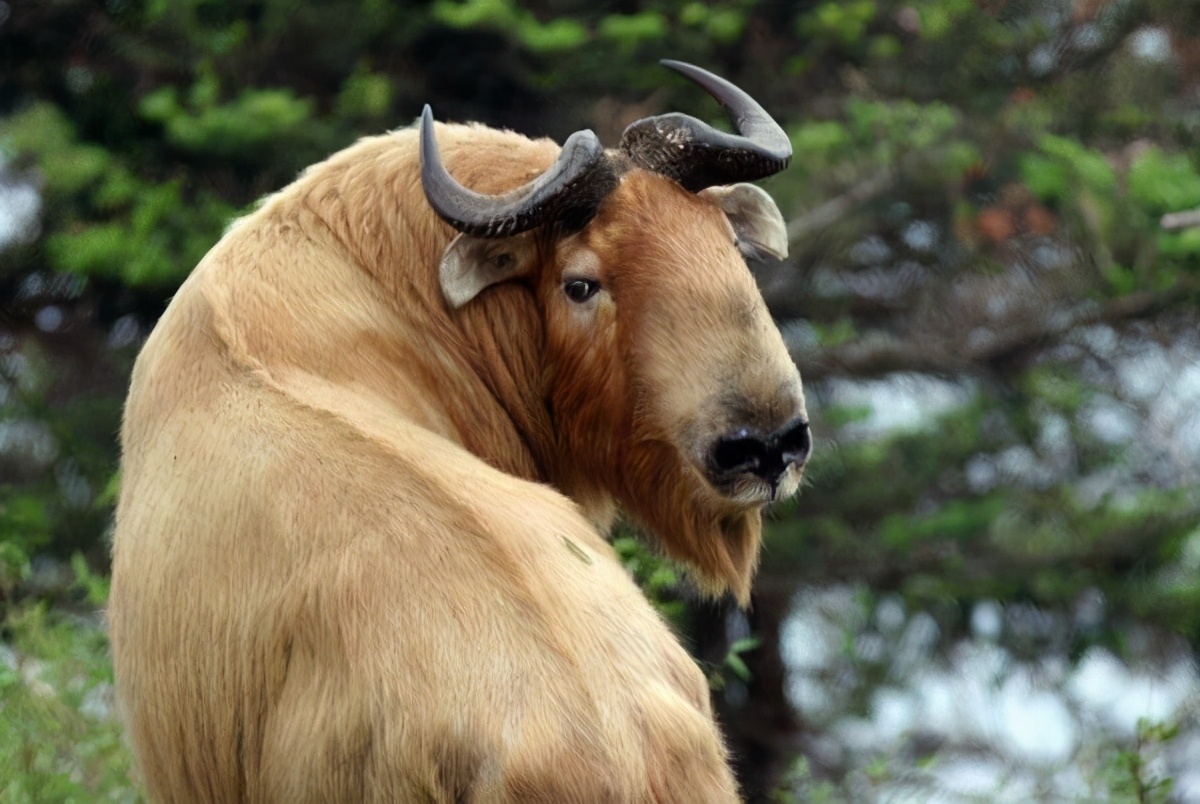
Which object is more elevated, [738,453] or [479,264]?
[479,264]

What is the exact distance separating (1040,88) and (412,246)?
→ 780 cm

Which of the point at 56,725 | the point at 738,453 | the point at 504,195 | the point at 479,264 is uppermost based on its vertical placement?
the point at 504,195

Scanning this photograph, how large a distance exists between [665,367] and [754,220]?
1001 millimetres

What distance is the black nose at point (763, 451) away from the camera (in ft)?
14.8

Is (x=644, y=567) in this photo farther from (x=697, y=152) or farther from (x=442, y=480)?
(x=442, y=480)

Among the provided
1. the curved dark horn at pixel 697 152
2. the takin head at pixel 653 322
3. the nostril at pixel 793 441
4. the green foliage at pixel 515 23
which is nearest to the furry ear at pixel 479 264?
the takin head at pixel 653 322

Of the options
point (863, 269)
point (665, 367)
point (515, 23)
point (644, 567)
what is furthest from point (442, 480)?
point (863, 269)

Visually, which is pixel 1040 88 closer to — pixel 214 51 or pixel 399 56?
pixel 399 56

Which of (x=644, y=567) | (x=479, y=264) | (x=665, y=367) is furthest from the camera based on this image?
(x=644, y=567)

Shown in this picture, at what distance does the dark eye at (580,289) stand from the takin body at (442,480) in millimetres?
18

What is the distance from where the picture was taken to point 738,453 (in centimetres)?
456

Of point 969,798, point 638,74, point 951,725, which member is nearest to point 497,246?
point 969,798

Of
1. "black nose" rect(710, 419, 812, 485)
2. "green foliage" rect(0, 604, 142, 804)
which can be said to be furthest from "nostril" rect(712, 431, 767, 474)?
"green foliage" rect(0, 604, 142, 804)

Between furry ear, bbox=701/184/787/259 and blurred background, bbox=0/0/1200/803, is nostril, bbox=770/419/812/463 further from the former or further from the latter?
blurred background, bbox=0/0/1200/803
